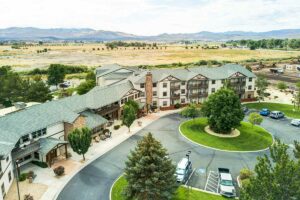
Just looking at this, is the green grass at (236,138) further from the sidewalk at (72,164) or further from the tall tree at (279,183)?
the tall tree at (279,183)

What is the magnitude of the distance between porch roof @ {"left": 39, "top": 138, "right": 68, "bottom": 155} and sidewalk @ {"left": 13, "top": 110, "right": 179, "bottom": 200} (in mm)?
2613

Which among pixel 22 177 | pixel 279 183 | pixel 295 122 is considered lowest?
pixel 22 177

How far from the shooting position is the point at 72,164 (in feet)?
140

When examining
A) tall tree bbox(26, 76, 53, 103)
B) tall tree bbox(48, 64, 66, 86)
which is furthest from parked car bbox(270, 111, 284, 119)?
tall tree bbox(48, 64, 66, 86)

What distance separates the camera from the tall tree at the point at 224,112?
5356 cm

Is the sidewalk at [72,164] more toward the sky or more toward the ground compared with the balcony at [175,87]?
more toward the ground

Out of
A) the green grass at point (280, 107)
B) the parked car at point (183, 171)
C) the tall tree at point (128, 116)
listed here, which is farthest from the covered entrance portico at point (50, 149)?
the green grass at point (280, 107)

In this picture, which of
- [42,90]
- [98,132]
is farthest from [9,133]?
[42,90]

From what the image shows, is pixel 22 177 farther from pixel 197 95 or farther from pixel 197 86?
pixel 197 95

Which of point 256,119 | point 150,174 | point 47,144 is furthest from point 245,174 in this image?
point 47,144

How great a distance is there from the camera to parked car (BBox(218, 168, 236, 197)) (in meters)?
34.8

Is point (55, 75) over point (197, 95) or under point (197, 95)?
over

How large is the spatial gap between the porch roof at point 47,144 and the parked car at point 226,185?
81.9ft

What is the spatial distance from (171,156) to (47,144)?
20.1 metres
